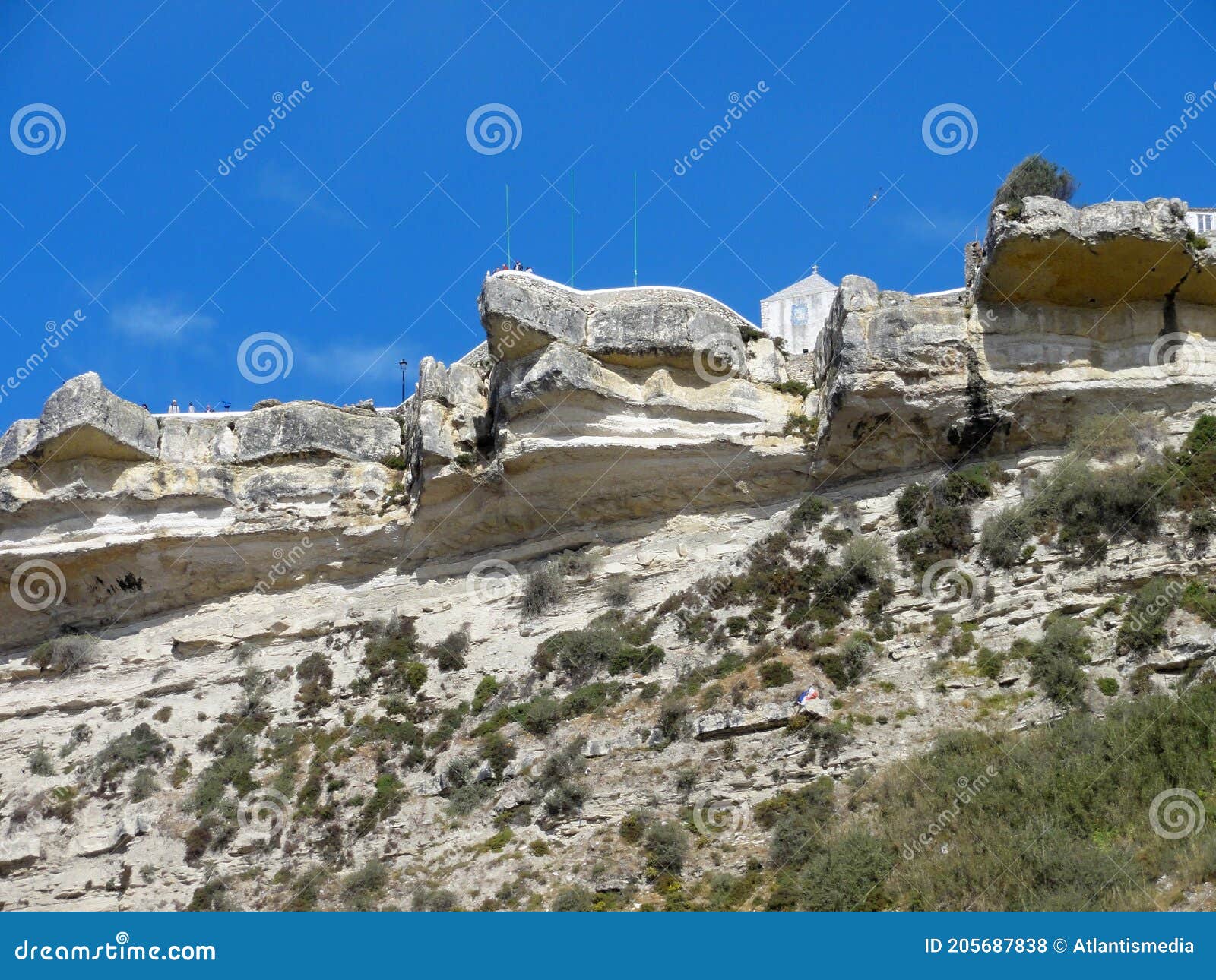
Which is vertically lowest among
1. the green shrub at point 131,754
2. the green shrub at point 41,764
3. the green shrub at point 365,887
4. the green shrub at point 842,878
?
the green shrub at point 842,878

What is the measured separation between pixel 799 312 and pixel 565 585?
11.3 meters

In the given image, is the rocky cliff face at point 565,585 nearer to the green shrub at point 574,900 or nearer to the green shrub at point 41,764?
the green shrub at point 41,764

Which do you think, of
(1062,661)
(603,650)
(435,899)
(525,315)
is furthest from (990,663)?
(525,315)

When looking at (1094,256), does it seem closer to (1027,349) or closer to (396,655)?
(1027,349)

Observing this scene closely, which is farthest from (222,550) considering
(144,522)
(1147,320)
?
(1147,320)

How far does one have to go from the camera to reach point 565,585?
2792cm

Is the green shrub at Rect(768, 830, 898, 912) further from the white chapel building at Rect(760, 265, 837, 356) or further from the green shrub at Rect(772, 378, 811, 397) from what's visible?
the white chapel building at Rect(760, 265, 837, 356)

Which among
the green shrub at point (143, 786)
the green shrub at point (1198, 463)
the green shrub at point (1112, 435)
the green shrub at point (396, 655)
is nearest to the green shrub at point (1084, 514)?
the green shrub at point (1198, 463)

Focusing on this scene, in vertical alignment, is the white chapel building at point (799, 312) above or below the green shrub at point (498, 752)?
above

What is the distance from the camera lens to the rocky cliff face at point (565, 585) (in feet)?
75.3

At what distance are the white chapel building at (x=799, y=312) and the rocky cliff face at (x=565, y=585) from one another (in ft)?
21.6

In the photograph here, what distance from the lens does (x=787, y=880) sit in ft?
65.8

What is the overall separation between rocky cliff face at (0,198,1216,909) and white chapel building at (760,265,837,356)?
6593mm

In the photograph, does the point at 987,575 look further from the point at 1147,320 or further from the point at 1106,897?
the point at 1106,897
